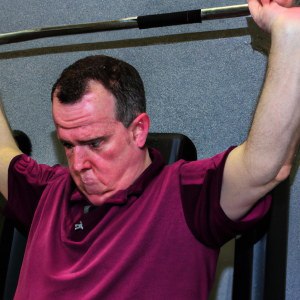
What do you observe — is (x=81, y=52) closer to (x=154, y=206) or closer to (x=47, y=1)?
(x=47, y=1)

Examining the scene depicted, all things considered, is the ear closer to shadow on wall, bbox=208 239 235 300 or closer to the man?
the man

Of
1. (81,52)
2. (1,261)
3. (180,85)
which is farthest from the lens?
(81,52)

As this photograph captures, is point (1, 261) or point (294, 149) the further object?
point (1, 261)

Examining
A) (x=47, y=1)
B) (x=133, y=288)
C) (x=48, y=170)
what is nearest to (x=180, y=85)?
(x=48, y=170)

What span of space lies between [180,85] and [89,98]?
20.8 inches

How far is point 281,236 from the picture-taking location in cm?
86

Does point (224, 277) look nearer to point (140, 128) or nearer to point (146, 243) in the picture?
point (146, 243)

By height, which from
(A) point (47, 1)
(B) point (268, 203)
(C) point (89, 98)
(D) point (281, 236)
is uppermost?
(A) point (47, 1)

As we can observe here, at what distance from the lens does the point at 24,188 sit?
118 centimetres

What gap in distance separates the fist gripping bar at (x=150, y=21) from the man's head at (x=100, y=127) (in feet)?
0.72

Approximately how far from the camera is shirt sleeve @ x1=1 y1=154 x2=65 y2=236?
46.0 inches

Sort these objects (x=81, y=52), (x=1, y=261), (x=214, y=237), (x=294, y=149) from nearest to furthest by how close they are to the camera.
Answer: (x=294, y=149) < (x=214, y=237) < (x=1, y=261) < (x=81, y=52)

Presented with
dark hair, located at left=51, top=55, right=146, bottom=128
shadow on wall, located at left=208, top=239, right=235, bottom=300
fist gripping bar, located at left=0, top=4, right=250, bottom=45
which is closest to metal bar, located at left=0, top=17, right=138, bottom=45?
fist gripping bar, located at left=0, top=4, right=250, bottom=45

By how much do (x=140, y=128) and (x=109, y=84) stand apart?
0.47ft
